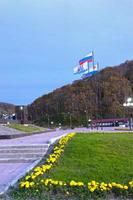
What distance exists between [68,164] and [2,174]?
174cm

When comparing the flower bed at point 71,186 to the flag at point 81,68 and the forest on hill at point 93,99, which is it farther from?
the forest on hill at point 93,99

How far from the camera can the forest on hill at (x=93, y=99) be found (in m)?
106

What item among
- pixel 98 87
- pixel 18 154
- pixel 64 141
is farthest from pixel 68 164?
pixel 98 87

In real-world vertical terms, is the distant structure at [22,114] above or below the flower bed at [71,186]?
above

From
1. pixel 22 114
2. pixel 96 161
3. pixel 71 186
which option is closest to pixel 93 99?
pixel 22 114

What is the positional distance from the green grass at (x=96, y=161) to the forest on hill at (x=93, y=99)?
296 ft

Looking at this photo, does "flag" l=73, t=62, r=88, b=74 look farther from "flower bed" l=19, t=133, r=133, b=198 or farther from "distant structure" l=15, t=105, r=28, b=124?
"flower bed" l=19, t=133, r=133, b=198

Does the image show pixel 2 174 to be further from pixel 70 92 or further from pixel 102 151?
pixel 70 92

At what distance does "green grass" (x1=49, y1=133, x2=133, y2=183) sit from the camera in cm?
881

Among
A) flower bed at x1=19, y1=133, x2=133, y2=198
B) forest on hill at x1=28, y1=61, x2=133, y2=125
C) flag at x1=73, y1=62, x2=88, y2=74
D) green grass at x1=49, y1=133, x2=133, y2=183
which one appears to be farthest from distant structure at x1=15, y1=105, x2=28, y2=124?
flower bed at x1=19, y1=133, x2=133, y2=198

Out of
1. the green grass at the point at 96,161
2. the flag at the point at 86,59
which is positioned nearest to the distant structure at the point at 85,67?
the flag at the point at 86,59

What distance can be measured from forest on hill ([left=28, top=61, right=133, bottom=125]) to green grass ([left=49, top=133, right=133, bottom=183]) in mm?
90138

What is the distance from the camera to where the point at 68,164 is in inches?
393

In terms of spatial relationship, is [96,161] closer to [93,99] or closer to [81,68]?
[81,68]
